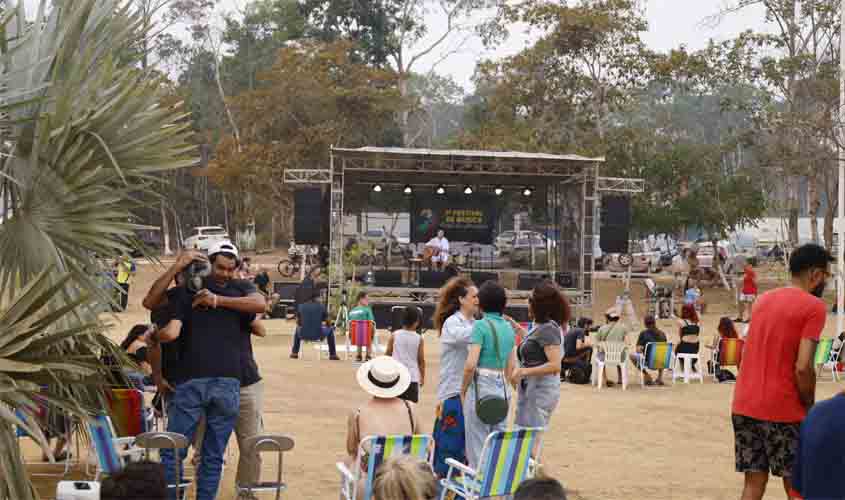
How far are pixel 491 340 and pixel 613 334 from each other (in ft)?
28.5

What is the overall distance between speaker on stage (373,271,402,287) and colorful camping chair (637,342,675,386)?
37.8ft

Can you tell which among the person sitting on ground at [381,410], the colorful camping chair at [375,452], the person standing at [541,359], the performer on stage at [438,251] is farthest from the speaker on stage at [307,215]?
the colorful camping chair at [375,452]

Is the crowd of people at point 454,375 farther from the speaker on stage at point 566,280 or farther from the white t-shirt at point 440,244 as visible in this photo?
the white t-shirt at point 440,244

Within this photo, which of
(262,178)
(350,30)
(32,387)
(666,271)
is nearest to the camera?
(32,387)

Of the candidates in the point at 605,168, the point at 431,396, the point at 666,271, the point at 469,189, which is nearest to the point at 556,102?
the point at 605,168

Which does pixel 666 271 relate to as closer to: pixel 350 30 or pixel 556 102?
pixel 556 102

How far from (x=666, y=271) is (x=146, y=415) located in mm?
37939

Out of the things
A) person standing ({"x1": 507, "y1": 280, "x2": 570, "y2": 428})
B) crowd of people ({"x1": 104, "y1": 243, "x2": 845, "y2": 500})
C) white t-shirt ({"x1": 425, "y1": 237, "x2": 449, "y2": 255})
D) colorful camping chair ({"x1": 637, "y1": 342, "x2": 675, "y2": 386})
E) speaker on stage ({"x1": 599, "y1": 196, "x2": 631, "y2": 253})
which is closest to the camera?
crowd of people ({"x1": 104, "y1": 243, "x2": 845, "y2": 500})

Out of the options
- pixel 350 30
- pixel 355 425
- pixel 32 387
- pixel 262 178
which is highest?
pixel 350 30

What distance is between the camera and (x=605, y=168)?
37.5 meters

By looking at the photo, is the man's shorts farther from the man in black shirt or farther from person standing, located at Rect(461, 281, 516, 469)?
the man in black shirt

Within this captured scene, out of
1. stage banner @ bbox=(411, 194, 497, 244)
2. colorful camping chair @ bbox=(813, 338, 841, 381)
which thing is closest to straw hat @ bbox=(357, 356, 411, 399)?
colorful camping chair @ bbox=(813, 338, 841, 381)

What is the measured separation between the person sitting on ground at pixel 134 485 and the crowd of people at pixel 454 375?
0.96 meters

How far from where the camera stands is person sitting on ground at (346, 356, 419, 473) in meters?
6.33
